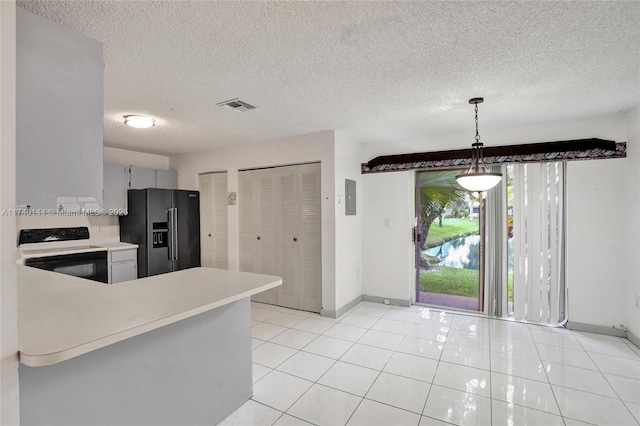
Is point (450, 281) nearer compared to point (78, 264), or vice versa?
point (78, 264)

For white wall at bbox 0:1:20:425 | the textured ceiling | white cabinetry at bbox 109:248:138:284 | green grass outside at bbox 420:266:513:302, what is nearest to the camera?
white wall at bbox 0:1:20:425

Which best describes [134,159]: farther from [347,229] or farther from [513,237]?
[513,237]

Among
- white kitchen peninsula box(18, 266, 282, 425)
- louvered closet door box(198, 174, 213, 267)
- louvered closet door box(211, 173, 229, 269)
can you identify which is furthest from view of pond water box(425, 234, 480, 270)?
louvered closet door box(198, 174, 213, 267)

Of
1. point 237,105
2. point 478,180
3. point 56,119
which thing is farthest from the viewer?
point 237,105

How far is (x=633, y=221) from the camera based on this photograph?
123 inches

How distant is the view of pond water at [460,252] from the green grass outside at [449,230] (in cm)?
7

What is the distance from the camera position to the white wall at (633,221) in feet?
9.98

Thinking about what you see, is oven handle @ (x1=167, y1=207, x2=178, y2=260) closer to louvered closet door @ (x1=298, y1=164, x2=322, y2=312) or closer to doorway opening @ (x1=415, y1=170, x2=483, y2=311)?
louvered closet door @ (x1=298, y1=164, x2=322, y2=312)

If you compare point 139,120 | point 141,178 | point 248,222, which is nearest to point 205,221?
point 248,222

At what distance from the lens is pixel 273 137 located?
170 inches

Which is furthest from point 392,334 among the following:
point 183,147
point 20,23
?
point 183,147

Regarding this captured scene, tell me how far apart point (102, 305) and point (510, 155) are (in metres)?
4.18

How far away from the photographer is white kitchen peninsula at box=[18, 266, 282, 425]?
1.20 metres

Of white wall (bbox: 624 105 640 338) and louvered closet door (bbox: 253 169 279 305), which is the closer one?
white wall (bbox: 624 105 640 338)
